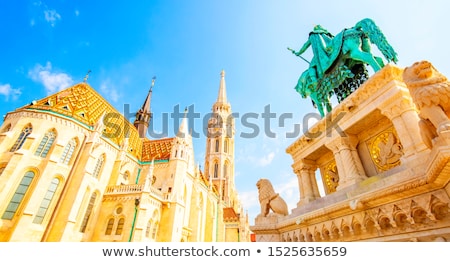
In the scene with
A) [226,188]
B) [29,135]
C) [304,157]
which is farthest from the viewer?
[226,188]

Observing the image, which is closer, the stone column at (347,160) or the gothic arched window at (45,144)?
the stone column at (347,160)

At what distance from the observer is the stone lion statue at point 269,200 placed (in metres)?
6.56

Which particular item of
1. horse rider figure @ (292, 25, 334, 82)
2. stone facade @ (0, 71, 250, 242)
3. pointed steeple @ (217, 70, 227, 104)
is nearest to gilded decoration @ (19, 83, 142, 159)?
stone facade @ (0, 71, 250, 242)

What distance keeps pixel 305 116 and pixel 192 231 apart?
2442 cm

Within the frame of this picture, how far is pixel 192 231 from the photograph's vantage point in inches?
1046

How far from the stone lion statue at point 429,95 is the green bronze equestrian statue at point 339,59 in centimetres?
293

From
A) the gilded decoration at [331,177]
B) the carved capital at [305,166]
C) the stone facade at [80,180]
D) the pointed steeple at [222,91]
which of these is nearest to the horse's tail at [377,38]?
the gilded decoration at [331,177]

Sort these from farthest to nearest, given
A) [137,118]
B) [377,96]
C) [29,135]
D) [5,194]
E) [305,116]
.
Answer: [137,118] → [29,135] → [5,194] → [305,116] → [377,96]

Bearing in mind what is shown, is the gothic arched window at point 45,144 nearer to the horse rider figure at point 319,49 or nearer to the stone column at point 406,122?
the horse rider figure at point 319,49

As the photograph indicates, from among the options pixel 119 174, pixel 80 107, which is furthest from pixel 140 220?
pixel 80 107

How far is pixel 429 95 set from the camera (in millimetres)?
2883

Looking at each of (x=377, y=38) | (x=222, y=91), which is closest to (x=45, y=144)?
(x=377, y=38)

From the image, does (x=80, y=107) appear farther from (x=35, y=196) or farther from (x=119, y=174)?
(x=35, y=196)

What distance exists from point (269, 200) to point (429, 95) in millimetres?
4978
